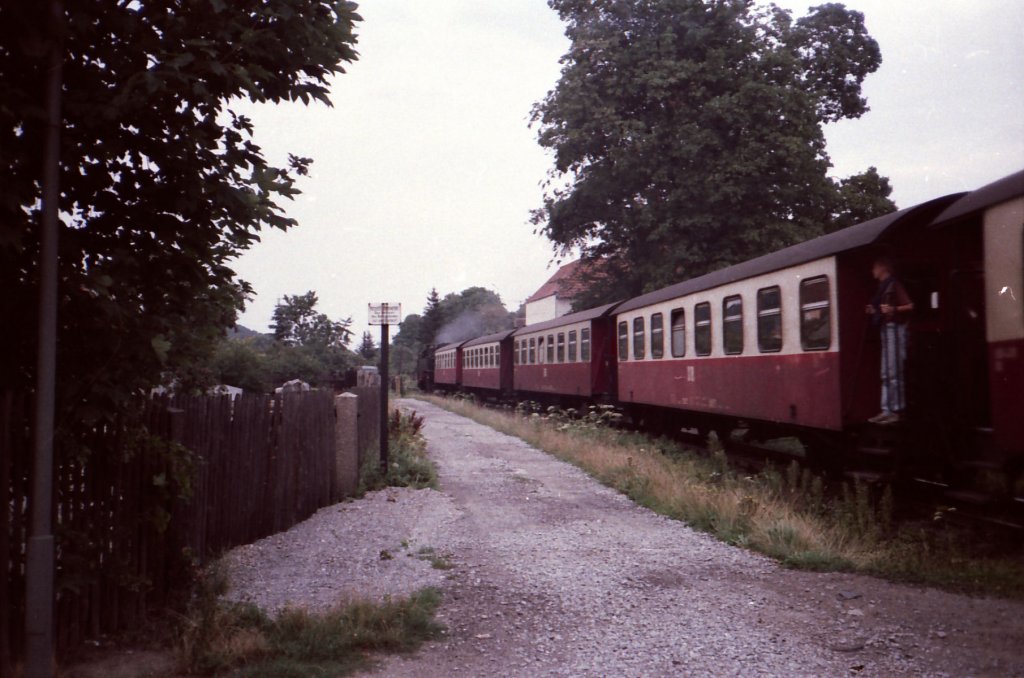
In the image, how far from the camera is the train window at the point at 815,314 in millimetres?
9906

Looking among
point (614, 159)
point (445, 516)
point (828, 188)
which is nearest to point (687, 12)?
point (614, 159)

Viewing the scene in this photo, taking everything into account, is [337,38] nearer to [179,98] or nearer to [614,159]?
[179,98]

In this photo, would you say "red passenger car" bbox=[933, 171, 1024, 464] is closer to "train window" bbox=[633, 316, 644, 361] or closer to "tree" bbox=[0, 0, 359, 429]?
"tree" bbox=[0, 0, 359, 429]

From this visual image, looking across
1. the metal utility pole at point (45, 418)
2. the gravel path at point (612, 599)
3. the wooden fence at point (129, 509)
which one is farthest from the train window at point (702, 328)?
the metal utility pole at point (45, 418)

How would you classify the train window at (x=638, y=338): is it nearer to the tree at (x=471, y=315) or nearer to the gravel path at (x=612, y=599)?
the gravel path at (x=612, y=599)

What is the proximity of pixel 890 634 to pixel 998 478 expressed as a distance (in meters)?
2.98

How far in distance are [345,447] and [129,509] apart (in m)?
5.47

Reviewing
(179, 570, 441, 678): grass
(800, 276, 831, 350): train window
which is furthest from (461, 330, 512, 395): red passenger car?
(179, 570, 441, 678): grass

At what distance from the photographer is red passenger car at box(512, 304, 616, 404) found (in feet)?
69.3

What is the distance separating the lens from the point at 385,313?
12117mm

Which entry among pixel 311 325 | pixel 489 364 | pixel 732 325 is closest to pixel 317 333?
pixel 311 325

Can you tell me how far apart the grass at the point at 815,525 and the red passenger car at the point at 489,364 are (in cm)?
1989

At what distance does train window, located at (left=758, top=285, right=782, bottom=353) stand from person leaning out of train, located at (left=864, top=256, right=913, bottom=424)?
2344 mm

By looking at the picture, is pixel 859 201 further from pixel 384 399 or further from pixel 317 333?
pixel 317 333
